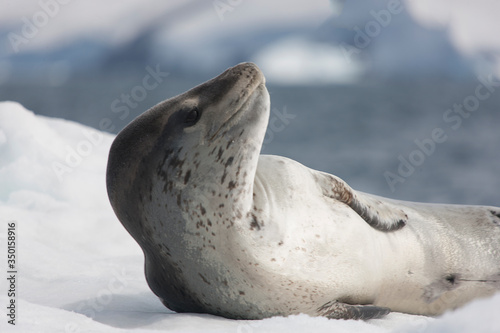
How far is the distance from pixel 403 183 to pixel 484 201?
14.3 ft

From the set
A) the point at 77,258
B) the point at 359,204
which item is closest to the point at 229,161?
the point at 359,204

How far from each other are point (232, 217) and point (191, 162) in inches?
12.1

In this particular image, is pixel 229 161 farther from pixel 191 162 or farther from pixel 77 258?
pixel 77 258

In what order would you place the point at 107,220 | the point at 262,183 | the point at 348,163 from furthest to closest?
the point at 348,163, the point at 107,220, the point at 262,183

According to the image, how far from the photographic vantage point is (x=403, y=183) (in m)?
17.4

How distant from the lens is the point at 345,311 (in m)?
2.92

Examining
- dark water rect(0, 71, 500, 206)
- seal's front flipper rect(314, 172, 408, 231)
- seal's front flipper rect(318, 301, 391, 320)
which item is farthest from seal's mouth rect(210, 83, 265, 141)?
dark water rect(0, 71, 500, 206)

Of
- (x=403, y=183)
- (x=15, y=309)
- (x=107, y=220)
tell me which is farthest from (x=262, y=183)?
(x=403, y=183)

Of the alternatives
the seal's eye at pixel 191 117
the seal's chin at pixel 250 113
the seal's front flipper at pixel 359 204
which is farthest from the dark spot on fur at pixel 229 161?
the seal's front flipper at pixel 359 204

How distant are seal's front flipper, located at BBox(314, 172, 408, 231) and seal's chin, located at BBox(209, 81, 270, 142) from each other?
0.56 meters

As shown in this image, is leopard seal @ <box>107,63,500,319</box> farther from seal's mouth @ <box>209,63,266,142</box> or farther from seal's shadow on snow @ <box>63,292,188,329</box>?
seal's shadow on snow @ <box>63,292,188,329</box>

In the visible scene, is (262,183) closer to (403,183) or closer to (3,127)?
(3,127)

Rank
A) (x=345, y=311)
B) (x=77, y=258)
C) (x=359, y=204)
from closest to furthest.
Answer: (x=345, y=311) → (x=359, y=204) → (x=77, y=258)

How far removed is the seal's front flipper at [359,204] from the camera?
126 inches
